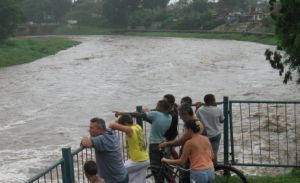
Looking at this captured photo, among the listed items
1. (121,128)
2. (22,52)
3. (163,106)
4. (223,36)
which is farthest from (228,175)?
(223,36)

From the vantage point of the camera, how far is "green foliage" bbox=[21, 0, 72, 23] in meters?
113

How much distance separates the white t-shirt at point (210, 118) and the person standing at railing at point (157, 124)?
682 millimetres

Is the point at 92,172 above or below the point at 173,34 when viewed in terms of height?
above

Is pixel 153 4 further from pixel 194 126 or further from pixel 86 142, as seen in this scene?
pixel 86 142

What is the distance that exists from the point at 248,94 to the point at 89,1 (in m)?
105

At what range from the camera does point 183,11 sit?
95938 mm

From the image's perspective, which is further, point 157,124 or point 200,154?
point 157,124

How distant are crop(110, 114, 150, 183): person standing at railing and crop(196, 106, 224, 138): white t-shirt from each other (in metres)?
1.29

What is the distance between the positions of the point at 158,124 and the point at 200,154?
1339 millimetres

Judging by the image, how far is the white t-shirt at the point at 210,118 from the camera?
25.5 ft

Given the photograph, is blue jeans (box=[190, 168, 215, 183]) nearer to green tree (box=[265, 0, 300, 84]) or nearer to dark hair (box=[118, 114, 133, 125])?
dark hair (box=[118, 114, 133, 125])

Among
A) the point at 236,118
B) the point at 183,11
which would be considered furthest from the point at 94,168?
the point at 183,11

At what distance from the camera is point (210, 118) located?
308 inches

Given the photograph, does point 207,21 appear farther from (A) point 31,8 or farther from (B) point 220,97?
(B) point 220,97
